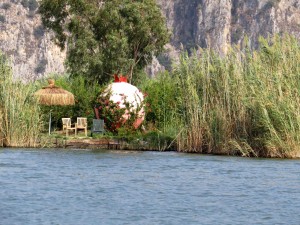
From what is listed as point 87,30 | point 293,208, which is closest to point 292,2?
point 87,30

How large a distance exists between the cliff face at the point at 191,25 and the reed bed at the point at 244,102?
116253 mm

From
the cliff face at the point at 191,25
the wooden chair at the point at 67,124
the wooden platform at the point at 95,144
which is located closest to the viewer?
the wooden platform at the point at 95,144

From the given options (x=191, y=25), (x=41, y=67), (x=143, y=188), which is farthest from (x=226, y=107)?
(x=191, y=25)

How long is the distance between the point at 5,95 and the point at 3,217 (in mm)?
14314

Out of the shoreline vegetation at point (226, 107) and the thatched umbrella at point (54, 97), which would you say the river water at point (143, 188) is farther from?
the thatched umbrella at point (54, 97)

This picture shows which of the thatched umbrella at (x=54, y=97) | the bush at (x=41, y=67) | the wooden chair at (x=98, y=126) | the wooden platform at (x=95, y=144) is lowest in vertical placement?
the wooden platform at (x=95, y=144)

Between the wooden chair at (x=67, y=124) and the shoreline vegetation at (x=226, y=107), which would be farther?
the wooden chair at (x=67, y=124)

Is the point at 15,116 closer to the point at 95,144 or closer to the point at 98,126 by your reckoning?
the point at 95,144

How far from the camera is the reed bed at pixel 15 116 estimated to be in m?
31.5

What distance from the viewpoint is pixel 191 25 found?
6663 inches

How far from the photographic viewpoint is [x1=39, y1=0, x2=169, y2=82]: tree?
4310 cm

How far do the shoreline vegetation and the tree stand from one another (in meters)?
9.90

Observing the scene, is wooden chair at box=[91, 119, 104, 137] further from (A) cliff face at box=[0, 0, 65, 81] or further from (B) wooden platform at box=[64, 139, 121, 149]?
(A) cliff face at box=[0, 0, 65, 81]

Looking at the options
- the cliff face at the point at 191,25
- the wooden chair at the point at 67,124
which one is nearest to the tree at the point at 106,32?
the wooden chair at the point at 67,124
